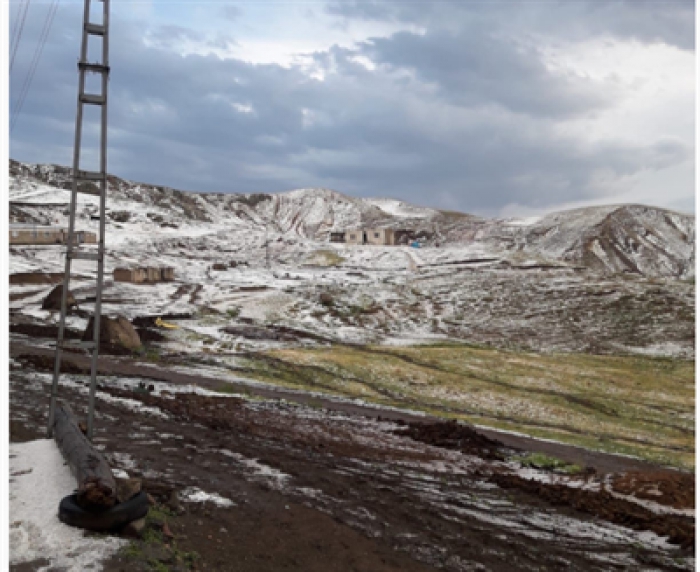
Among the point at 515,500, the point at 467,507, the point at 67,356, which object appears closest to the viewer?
the point at 467,507

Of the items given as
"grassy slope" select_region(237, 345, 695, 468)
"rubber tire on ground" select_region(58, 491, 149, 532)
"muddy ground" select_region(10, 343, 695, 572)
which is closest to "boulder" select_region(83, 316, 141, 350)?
"grassy slope" select_region(237, 345, 695, 468)

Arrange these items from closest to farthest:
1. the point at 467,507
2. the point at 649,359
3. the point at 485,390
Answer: the point at 467,507 → the point at 485,390 → the point at 649,359

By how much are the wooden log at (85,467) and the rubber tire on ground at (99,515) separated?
114 mm

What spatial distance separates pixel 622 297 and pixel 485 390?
6010 centimetres

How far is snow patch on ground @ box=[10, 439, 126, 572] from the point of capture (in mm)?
9680

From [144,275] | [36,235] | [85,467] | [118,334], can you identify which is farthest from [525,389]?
[36,235]

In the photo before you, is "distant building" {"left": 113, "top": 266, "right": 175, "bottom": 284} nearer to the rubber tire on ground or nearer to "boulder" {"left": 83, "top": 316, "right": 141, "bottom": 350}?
"boulder" {"left": 83, "top": 316, "right": 141, "bottom": 350}

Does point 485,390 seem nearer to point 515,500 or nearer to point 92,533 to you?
point 515,500

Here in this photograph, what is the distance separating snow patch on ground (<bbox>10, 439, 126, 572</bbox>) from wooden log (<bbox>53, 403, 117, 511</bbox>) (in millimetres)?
382

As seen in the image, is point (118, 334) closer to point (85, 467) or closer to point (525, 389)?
point (525, 389)

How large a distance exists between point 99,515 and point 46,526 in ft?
2.88

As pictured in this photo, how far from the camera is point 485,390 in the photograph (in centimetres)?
4788

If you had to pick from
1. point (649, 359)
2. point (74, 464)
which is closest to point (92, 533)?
point (74, 464)

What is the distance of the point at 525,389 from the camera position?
5069cm
